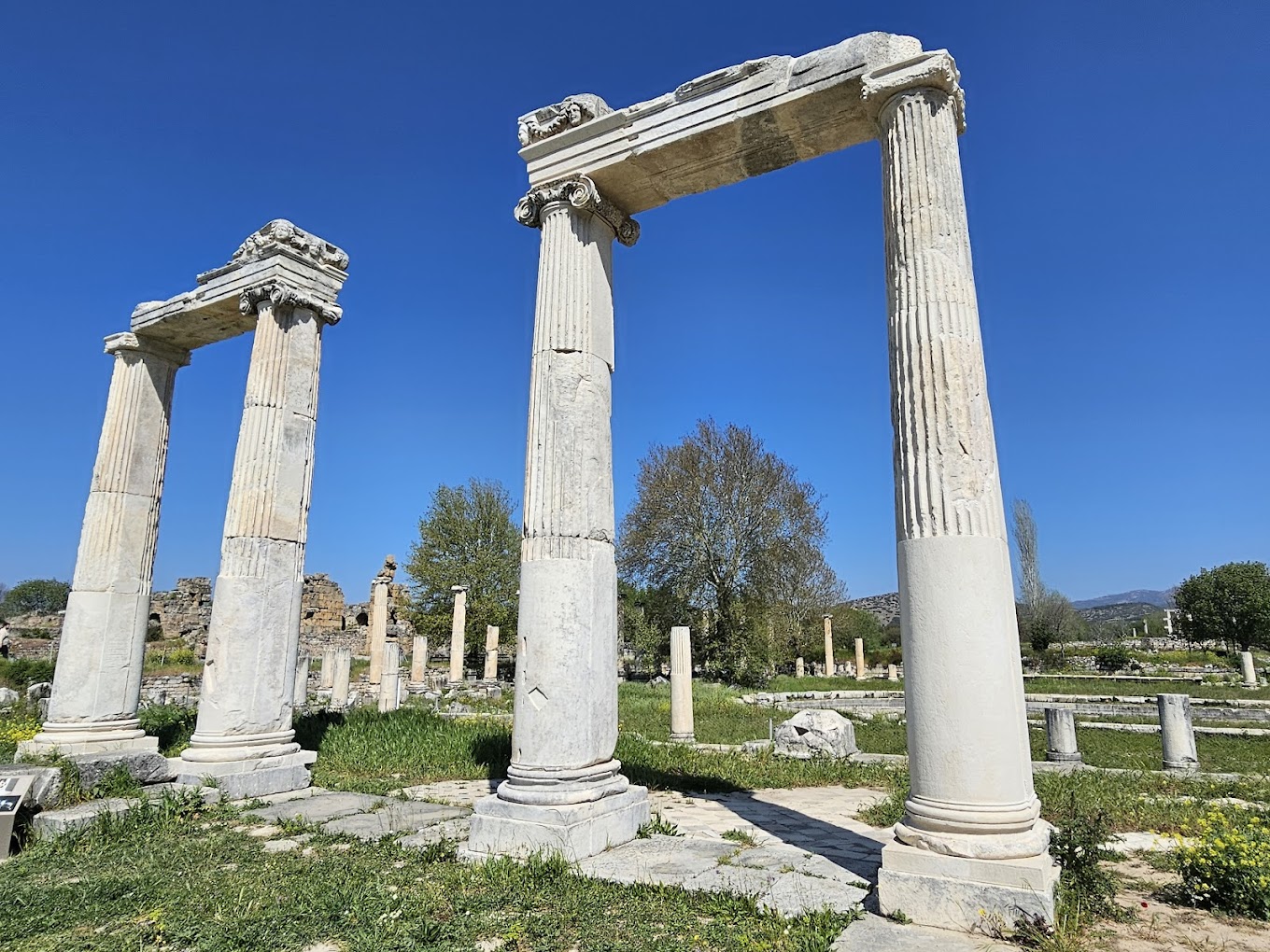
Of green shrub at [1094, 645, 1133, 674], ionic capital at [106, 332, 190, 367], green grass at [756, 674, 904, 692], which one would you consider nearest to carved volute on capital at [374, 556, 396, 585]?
green grass at [756, 674, 904, 692]

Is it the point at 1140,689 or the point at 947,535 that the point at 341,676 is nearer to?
the point at 947,535

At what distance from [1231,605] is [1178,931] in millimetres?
47629

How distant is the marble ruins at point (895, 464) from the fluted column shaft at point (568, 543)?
0.02 m

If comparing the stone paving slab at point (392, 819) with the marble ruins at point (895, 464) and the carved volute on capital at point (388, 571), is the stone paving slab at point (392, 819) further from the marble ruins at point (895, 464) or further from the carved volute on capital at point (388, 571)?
the carved volute on capital at point (388, 571)

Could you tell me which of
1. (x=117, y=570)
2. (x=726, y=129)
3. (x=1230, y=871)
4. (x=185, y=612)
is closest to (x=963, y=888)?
(x=1230, y=871)

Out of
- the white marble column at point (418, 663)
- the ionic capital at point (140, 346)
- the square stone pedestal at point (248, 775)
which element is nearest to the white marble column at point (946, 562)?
the square stone pedestal at point (248, 775)

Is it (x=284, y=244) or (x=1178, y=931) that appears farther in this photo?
(x=284, y=244)

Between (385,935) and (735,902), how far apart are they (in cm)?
196

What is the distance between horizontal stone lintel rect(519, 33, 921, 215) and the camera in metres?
5.98

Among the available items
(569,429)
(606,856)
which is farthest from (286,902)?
(569,429)

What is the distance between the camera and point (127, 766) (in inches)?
304

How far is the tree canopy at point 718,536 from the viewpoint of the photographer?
31.7m

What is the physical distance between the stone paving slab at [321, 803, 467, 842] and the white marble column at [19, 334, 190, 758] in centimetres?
409

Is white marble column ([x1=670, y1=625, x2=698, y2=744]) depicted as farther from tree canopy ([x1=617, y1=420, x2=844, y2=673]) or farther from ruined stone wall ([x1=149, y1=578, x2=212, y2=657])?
ruined stone wall ([x1=149, y1=578, x2=212, y2=657])
